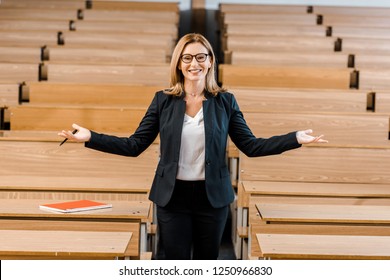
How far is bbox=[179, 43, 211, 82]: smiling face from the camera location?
91 cm

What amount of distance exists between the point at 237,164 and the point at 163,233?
0.58 m

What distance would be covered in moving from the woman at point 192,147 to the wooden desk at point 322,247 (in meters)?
0.08

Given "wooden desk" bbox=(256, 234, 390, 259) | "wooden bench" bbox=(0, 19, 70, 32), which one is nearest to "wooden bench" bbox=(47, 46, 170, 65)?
"wooden bench" bbox=(0, 19, 70, 32)

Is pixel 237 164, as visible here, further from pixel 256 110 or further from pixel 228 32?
pixel 228 32

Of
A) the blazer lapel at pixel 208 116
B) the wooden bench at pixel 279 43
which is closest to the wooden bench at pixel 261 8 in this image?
the wooden bench at pixel 279 43

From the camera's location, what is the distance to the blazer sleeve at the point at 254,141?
0.94m

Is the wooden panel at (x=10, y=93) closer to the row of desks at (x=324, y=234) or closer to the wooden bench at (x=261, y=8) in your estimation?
the row of desks at (x=324, y=234)

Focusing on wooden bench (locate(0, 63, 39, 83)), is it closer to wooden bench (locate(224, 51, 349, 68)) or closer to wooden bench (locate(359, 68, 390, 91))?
wooden bench (locate(224, 51, 349, 68))

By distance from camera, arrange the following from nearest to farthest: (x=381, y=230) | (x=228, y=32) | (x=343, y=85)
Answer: (x=381, y=230) → (x=343, y=85) → (x=228, y=32)

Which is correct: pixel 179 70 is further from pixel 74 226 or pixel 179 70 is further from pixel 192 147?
pixel 74 226

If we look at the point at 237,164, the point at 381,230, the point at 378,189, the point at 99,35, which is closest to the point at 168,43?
the point at 99,35

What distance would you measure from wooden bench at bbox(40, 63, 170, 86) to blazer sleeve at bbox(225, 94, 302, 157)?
2.95 feet
